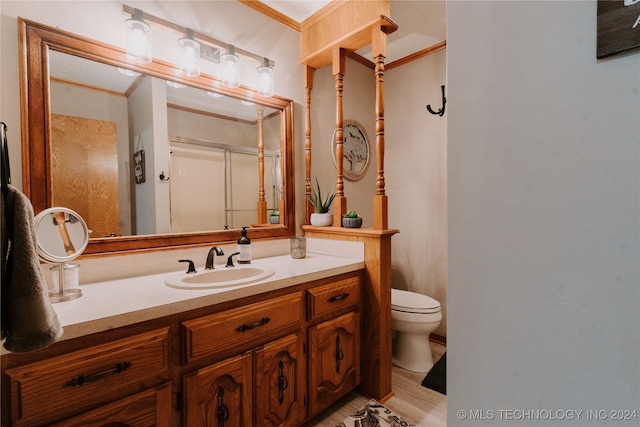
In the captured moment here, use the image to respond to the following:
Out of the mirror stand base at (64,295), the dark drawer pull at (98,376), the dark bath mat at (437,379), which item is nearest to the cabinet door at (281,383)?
the dark drawer pull at (98,376)

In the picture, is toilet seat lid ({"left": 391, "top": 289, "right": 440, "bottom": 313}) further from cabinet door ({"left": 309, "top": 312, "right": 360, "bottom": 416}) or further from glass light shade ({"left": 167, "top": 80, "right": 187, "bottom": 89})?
glass light shade ({"left": 167, "top": 80, "right": 187, "bottom": 89})

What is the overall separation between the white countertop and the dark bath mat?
38.2 inches

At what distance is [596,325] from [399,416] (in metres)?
1.54

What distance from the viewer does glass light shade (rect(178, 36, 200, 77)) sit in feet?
4.91

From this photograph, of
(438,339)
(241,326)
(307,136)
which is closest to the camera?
(241,326)

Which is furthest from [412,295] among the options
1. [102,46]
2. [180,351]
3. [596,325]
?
[102,46]

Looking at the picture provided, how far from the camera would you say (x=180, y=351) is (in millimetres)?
1013

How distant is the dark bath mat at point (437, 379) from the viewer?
1.82m

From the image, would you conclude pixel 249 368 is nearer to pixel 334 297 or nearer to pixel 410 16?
pixel 334 297

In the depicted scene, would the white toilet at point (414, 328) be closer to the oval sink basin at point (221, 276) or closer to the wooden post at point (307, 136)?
Result: the wooden post at point (307, 136)

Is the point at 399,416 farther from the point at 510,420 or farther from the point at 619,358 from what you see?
the point at 619,358

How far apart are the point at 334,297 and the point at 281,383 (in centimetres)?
48

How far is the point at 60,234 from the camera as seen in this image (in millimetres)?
1122

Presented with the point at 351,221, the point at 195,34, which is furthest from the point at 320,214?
the point at 195,34
